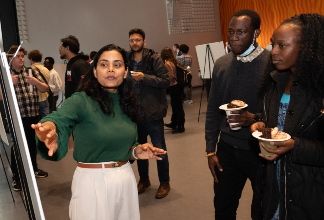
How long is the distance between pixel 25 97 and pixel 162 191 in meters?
1.96

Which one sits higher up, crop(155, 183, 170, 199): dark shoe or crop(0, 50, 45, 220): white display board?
crop(0, 50, 45, 220): white display board

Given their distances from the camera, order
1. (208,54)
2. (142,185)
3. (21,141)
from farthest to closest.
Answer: (208,54), (142,185), (21,141)

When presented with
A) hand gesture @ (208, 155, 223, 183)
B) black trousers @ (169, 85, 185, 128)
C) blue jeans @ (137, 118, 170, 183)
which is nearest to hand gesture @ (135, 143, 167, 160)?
hand gesture @ (208, 155, 223, 183)

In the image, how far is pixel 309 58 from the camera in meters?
1.61

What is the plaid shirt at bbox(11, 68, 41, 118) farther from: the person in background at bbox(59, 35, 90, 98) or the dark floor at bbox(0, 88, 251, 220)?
the dark floor at bbox(0, 88, 251, 220)

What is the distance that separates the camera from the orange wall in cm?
1224

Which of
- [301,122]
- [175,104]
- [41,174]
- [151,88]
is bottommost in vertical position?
[41,174]

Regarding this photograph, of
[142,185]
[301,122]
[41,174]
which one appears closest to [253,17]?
[301,122]

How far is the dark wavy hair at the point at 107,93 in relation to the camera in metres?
2.07

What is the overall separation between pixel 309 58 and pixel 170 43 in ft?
41.0

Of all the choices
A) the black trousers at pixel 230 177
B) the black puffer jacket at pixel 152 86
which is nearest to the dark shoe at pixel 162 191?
the black puffer jacket at pixel 152 86

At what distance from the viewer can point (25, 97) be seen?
455cm

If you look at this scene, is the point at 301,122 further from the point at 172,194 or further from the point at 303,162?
the point at 172,194

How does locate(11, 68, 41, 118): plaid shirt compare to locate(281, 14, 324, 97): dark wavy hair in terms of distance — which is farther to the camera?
locate(11, 68, 41, 118): plaid shirt
